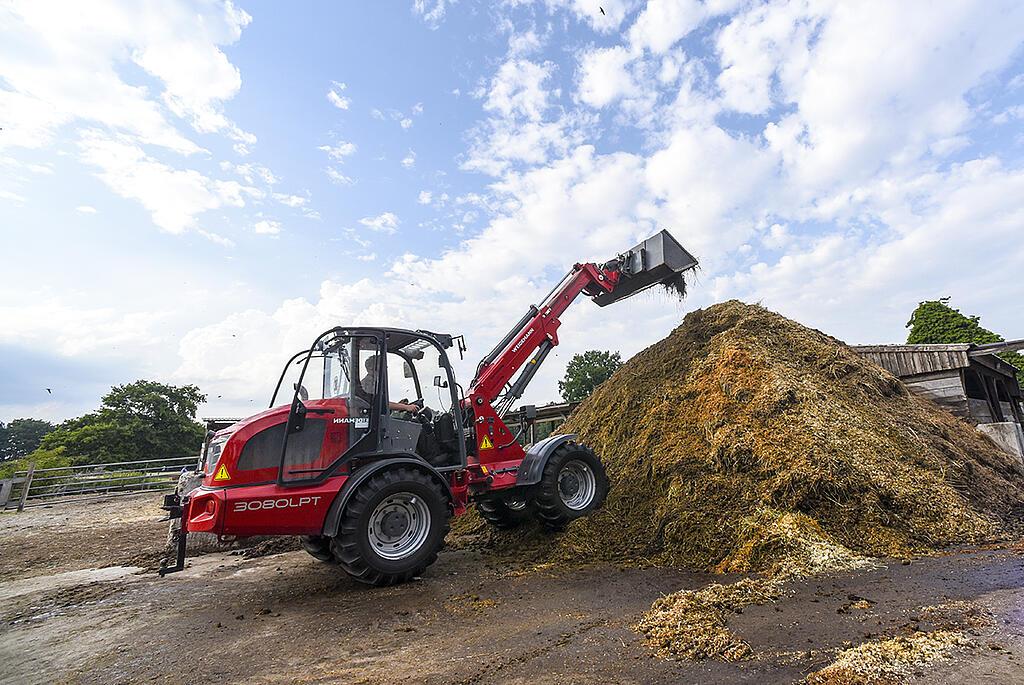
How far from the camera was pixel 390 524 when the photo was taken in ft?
16.9

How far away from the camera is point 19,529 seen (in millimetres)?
10797

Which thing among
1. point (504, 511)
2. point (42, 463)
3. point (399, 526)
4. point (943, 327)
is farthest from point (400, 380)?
point (943, 327)

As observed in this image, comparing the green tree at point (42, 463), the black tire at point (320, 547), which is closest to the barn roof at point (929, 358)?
the black tire at point (320, 547)

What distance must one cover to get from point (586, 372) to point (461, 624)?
3801cm

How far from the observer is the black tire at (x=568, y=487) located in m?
6.30

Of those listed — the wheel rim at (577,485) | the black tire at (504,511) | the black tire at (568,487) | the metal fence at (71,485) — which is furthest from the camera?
the metal fence at (71,485)

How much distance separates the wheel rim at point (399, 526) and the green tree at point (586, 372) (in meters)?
35.1

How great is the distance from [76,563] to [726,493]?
879 centimetres

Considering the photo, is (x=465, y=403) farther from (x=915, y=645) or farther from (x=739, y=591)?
(x=915, y=645)

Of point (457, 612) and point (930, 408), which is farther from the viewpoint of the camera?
point (930, 408)

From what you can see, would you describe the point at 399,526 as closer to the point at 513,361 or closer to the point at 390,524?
the point at 390,524

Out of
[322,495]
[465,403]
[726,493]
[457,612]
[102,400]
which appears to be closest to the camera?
[457,612]

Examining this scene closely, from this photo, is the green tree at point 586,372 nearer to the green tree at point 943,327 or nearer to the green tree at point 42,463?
the green tree at point 943,327

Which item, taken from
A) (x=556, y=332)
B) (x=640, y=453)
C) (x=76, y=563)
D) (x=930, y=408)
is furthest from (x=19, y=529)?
(x=930, y=408)
